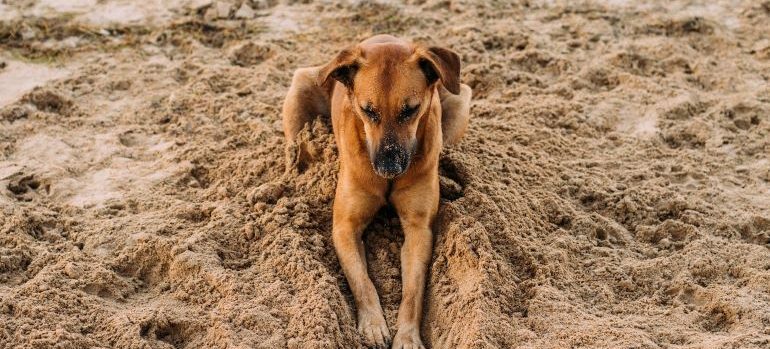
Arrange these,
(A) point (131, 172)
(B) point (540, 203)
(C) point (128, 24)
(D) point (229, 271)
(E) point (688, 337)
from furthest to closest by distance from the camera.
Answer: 1. (C) point (128, 24)
2. (A) point (131, 172)
3. (B) point (540, 203)
4. (D) point (229, 271)
5. (E) point (688, 337)

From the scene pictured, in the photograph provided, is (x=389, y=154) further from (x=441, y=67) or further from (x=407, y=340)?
(x=407, y=340)

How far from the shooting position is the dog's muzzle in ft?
15.3

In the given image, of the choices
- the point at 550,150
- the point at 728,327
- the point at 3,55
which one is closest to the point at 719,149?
the point at 550,150

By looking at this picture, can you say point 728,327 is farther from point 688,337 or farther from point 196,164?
point 196,164

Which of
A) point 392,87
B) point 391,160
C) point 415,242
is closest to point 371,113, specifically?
point 392,87

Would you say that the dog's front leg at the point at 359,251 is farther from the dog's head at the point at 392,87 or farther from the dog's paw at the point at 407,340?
the dog's head at the point at 392,87

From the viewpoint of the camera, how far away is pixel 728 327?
450cm

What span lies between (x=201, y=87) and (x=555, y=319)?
355 centimetres

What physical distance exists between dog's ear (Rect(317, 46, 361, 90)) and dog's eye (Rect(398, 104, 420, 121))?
37 cm

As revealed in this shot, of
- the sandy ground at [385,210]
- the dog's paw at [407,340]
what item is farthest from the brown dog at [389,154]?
the sandy ground at [385,210]

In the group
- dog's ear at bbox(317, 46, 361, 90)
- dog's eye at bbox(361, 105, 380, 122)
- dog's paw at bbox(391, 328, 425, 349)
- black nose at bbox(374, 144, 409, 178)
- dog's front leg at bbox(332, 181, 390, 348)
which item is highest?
dog's ear at bbox(317, 46, 361, 90)

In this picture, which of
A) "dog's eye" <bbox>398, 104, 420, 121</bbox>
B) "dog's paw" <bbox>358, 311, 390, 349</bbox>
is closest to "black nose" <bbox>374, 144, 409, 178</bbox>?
"dog's eye" <bbox>398, 104, 420, 121</bbox>

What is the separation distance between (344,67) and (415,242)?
1.03 metres

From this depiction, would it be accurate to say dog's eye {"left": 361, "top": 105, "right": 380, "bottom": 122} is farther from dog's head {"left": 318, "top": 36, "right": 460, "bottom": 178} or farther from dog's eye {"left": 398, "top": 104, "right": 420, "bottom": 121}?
dog's eye {"left": 398, "top": 104, "right": 420, "bottom": 121}
